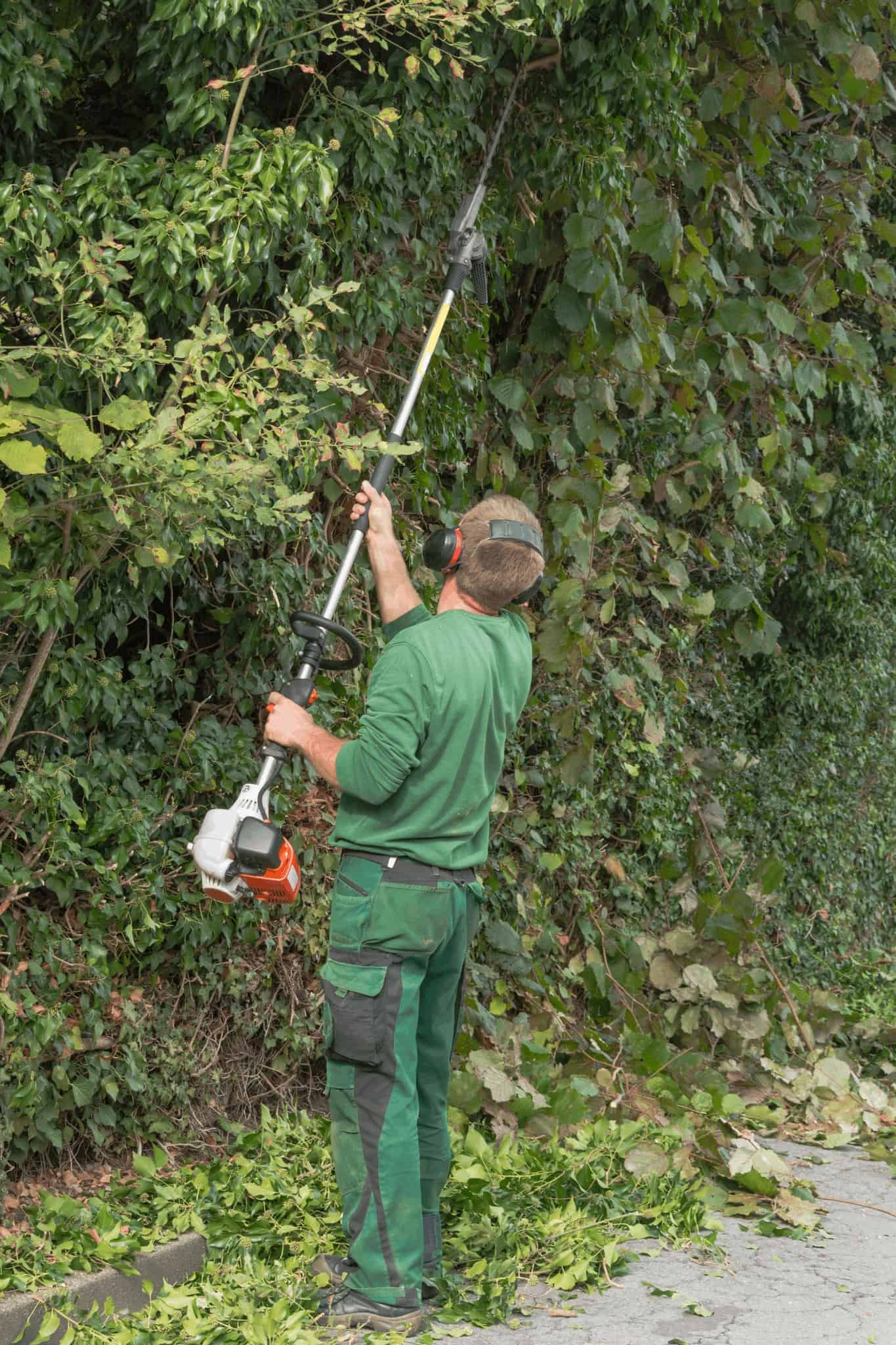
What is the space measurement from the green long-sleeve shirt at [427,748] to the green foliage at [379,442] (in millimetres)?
550

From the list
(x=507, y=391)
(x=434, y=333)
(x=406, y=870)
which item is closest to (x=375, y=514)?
(x=434, y=333)

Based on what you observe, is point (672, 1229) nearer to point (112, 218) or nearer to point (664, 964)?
point (664, 964)

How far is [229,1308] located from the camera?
399 cm

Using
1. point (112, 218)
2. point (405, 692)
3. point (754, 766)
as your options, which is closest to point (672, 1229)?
point (405, 692)

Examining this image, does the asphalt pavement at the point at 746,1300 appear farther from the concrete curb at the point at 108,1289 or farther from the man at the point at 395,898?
the concrete curb at the point at 108,1289

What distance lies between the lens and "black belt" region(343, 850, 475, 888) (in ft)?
13.1

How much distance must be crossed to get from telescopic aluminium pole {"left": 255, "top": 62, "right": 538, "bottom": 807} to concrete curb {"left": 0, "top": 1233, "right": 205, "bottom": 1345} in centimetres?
134

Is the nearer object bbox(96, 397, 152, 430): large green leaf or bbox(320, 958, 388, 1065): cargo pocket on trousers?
bbox(96, 397, 152, 430): large green leaf

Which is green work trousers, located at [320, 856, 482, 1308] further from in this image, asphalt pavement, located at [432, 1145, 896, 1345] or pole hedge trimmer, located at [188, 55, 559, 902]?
asphalt pavement, located at [432, 1145, 896, 1345]

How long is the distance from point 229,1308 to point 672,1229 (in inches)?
62.1

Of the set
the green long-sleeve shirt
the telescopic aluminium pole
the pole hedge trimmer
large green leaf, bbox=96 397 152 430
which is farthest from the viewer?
the telescopic aluminium pole

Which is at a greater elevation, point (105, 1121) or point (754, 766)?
point (105, 1121)

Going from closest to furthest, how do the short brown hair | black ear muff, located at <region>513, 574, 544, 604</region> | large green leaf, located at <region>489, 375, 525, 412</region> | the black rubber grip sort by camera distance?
the short brown hair
black ear muff, located at <region>513, 574, 544, 604</region>
the black rubber grip
large green leaf, located at <region>489, 375, 525, 412</region>

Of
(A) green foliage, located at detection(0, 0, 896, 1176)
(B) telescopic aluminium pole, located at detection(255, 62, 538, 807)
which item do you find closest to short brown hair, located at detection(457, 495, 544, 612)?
(B) telescopic aluminium pole, located at detection(255, 62, 538, 807)
